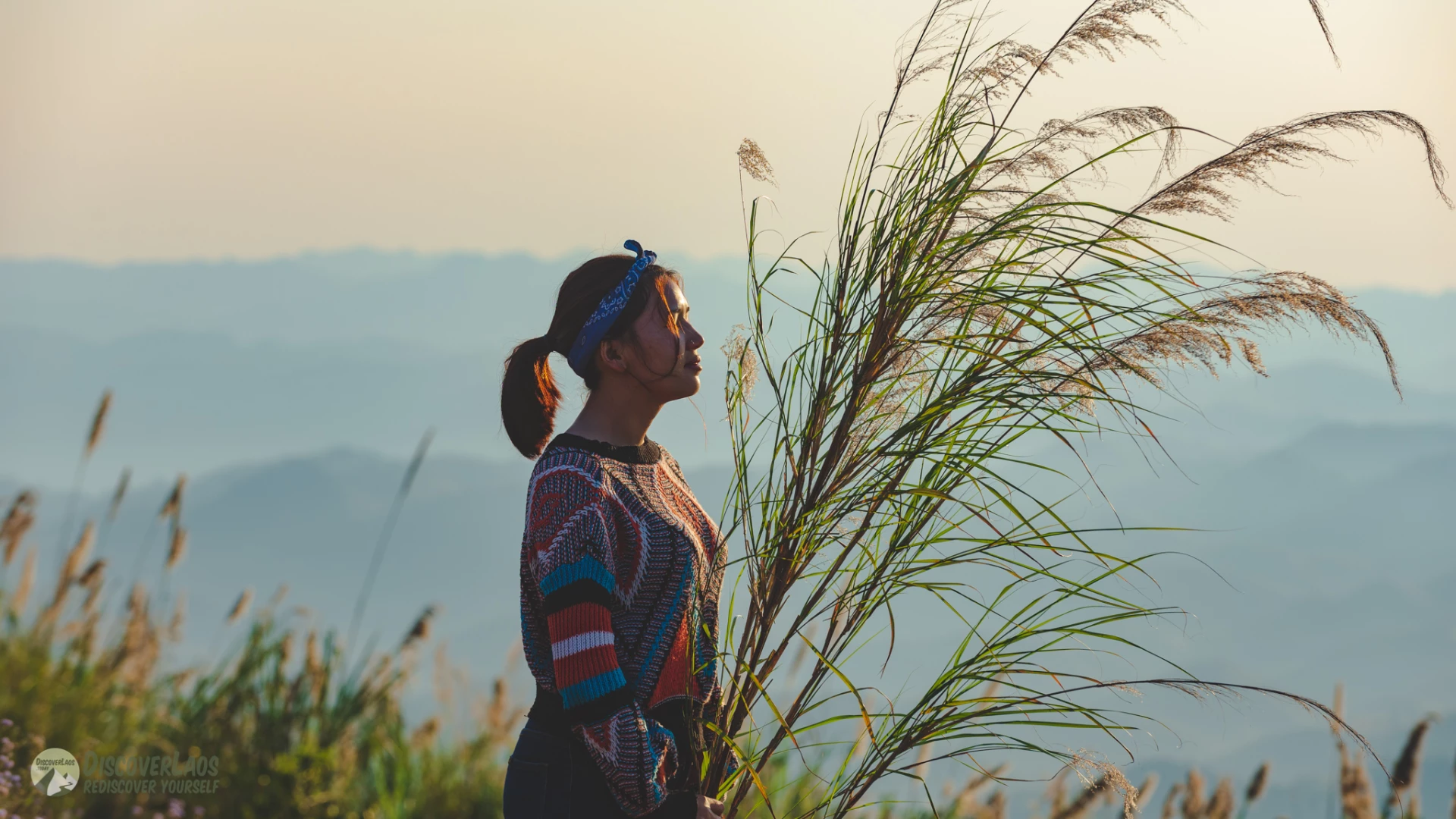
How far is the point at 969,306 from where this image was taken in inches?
75.9

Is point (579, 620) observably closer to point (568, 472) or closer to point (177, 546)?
point (568, 472)

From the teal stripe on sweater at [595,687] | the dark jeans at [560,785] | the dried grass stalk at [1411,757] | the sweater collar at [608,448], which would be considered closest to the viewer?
the teal stripe on sweater at [595,687]

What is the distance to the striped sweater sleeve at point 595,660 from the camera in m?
1.86

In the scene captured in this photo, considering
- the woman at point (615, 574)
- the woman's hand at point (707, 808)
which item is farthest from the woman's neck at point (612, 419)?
the woman's hand at point (707, 808)

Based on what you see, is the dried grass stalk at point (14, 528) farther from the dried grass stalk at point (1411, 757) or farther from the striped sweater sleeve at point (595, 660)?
the dried grass stalk at point (1411, 757)

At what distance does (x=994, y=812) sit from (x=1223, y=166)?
261cm

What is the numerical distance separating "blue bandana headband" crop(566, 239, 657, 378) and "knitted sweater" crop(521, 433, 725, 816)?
0.59ft

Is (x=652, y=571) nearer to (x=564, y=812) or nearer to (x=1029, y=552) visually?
(x=564, y=812)

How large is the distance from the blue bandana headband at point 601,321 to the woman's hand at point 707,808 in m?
0.83

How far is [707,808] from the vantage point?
6.40 ft

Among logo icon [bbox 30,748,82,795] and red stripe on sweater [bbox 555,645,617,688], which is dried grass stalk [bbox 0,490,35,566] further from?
red stripe on sweater [bbox 555,645,617,688]

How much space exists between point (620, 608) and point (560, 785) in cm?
32

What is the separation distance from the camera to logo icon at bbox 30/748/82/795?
4117 millimetres

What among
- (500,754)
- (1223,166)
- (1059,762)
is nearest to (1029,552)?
(1059,762)
